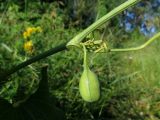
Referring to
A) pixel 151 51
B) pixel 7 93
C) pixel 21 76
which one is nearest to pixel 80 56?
pixel 21 76

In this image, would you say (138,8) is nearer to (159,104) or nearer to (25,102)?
(159,104)

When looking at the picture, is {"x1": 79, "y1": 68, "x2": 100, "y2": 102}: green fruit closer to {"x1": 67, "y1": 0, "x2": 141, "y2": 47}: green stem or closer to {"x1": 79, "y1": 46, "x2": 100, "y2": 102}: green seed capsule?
{"x1": 79, "y1": 46, "x2": 100, "y2": 102}: green seed capsule

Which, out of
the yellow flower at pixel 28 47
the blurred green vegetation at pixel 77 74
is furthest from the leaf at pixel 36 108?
the yellow flower at pixel 28 47

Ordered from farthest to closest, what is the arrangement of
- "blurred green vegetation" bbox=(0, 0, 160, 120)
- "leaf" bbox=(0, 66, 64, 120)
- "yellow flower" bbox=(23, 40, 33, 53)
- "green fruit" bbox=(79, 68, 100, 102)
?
"yellow flower" bbox=(23, 40, 33, 53) → "blurred green vegetation" bbox=(0, 0, 160, 120) → "leaf" bbox=(0, 66, 64, 120) → "green fruit" bbox=(79, 68, 100, 102)

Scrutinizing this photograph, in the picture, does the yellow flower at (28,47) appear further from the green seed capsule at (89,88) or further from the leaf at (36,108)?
the green seed capsule at (89,88)

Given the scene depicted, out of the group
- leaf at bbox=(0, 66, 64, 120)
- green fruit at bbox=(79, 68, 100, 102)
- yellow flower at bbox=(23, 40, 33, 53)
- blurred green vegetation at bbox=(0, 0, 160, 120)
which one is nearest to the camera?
green fruit at bbox=(79, 68, 100, 102)

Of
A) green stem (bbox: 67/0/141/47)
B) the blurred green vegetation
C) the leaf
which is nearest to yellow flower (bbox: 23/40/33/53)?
the blurred green vegetation
